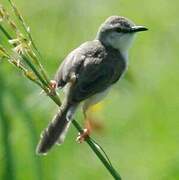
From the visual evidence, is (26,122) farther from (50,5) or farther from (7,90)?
(50,5)

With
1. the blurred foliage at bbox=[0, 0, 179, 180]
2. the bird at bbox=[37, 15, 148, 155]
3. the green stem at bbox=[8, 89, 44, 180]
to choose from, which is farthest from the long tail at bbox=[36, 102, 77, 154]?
the blurred foliage at bbox=[0, 0, 179, 180]

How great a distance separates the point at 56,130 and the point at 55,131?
0.09ft

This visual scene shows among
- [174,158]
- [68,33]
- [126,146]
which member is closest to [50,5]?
[68,33]

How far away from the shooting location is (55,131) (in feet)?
18.5

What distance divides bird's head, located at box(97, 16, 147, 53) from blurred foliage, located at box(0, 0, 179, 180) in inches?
12.7

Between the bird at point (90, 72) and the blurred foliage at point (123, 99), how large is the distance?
36 centimetres

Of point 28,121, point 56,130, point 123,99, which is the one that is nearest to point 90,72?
point 28,121

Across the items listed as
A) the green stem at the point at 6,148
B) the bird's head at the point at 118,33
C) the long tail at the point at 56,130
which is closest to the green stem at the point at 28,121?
the green stem at the point at 6,148

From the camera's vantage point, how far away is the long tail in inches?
212

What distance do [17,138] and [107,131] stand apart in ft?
3.70

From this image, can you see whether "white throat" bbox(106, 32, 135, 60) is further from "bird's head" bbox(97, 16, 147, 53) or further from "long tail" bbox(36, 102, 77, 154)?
"long tail" bbox(36, 102, 77, 154)

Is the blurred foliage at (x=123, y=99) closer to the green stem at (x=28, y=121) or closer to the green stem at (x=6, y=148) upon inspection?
the green stem at (x=28, y=121)

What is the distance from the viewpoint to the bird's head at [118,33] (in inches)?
271

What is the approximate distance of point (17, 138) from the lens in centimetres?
724
